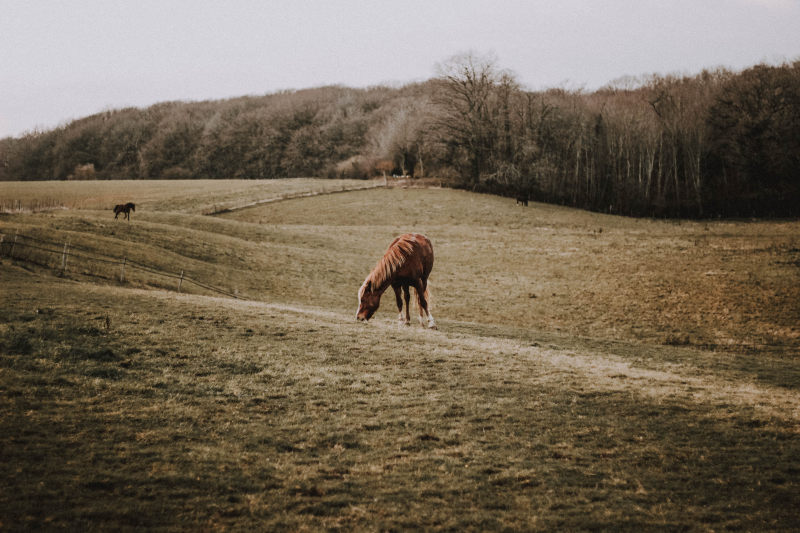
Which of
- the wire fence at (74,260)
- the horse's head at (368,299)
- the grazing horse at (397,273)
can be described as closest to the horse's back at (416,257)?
the grazing horse at (397,273)

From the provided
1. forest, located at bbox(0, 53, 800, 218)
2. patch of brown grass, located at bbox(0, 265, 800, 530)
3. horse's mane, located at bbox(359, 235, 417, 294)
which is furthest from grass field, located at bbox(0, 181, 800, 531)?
forest, located at bbox(0, 53, 800, 218)

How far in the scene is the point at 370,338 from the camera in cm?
1259

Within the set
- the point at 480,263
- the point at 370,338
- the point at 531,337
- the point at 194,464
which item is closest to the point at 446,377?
the point at 370,338

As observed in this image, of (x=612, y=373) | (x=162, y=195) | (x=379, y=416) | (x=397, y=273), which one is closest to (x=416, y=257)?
(x=397, y=273)

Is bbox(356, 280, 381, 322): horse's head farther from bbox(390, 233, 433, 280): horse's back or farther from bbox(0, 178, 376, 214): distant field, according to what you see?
bbox(0, 178, 376, 214): distant field

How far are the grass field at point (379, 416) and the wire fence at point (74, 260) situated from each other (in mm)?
472

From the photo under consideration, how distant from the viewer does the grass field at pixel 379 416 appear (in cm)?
483

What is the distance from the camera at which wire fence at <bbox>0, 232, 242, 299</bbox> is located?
1980 centimetres

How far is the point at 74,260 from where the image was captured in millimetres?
20688

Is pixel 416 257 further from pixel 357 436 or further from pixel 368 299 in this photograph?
pixel 357 436

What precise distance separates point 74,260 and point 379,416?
18953 mm

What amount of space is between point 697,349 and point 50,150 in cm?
12546

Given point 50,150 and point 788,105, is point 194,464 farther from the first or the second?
point 50,150

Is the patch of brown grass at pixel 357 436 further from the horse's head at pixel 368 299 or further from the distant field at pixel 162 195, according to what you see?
the distant field at pixel 162 195
